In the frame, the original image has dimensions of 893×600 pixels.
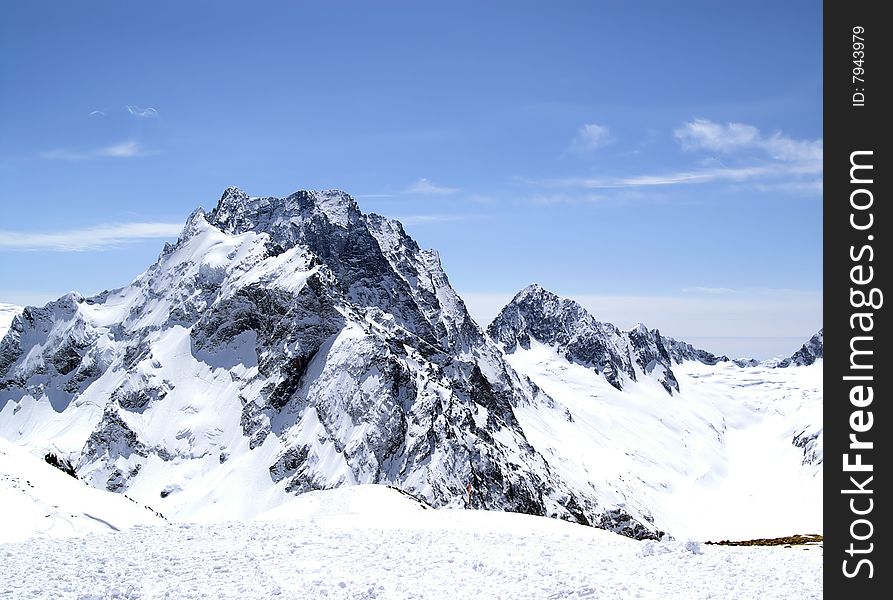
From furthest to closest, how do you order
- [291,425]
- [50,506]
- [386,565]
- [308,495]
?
[291,425] → [308,495] → [50,506] → [386,565]

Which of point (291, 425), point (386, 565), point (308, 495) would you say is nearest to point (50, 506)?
point (308, 495)

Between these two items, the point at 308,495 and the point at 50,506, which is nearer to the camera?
the point at 50,506

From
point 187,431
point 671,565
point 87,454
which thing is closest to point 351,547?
point 671,565

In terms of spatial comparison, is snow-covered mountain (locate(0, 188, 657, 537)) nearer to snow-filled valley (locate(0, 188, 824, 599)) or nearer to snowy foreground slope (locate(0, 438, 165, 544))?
snow-filled valley (locate(0, 188, 824, 599))

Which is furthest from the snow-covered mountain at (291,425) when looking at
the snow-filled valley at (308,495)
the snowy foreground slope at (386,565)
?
the snowy foreground slope at (386,565)

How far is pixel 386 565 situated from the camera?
24688 millimetres

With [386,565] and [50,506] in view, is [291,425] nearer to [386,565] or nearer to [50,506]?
[50,506]

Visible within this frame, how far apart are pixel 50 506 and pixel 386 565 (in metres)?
21.3

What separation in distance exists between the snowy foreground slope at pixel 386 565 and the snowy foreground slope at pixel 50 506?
4.14m

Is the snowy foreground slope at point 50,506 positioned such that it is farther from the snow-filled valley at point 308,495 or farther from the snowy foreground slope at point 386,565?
the snowy foreground slope at point 386,565

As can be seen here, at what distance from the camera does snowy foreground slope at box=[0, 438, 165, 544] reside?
31984 mm

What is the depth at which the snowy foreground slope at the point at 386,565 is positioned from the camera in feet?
73.4
